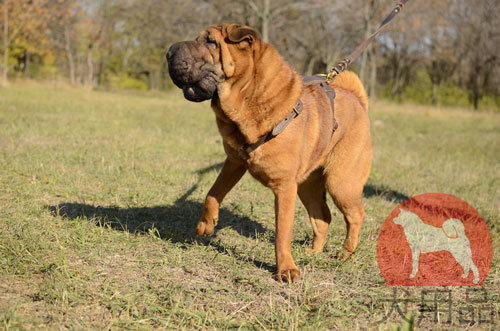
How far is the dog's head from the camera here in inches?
117

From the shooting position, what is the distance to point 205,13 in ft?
87.0

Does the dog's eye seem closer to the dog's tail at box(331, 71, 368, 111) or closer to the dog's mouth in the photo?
the dog's mouth

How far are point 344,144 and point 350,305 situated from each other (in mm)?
1473

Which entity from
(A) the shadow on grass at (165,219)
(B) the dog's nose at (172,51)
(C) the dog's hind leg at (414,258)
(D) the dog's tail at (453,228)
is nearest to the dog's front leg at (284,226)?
(A) the shadow on grass at (165,219)

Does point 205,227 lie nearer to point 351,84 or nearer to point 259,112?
point 259,112

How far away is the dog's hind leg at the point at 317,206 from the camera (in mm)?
4145

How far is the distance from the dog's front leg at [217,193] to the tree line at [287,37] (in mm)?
19328

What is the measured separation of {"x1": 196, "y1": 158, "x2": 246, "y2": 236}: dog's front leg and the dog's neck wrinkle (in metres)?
0.50

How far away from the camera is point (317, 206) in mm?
4199

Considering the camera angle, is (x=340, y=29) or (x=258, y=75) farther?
(x=340, y=29)

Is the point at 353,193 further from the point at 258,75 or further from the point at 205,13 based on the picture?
the point at 205,13

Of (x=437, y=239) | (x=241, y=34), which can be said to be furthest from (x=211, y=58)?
(x=437, y=239)

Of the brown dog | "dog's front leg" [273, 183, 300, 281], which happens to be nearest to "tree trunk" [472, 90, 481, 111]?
the brown dog

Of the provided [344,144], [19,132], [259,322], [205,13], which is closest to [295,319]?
[259,322]
